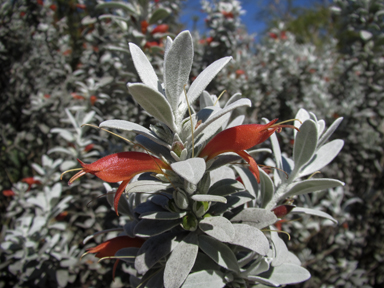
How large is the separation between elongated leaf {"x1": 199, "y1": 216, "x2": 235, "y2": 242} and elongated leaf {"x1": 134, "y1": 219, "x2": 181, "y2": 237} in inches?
3.3

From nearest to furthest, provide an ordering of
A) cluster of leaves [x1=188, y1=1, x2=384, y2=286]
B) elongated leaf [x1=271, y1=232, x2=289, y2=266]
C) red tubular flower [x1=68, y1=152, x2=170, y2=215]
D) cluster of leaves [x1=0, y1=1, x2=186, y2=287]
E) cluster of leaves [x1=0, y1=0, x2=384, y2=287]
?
red tubular flower [x1=68, y1=152, x2=170, y2=215], elongated leaf [x1=271, y1=232, x2=289, y2=266], cluster of leaves [x1=0, y1=1, x2=186, y2=287], cluster of leaves [x1=0, y1=0, x2=384, y2=287], cluster of leaves [x1=188, y1=1, x2=384, y2=286]

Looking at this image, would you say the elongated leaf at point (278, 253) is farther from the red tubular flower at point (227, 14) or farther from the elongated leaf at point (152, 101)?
the red tubular flower at point (227, 14)

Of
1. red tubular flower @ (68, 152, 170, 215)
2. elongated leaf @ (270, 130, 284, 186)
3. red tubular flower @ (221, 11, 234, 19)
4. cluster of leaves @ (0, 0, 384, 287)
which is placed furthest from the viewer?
red tubular flower @ (221, 11, 234, 19)

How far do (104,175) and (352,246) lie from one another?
2420mm

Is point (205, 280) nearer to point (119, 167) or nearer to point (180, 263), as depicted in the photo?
point (180, 263)

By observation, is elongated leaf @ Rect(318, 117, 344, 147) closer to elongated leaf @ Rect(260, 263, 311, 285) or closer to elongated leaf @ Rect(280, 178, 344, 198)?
elongated leaf @ Rect(280, 178, 344, 198)

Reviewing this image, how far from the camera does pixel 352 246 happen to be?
2.15 meters

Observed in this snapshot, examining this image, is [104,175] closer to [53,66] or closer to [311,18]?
[53,66]

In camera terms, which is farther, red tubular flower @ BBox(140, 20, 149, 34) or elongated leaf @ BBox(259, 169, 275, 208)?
red tubular flower @ BBox(140, 20, 149, 34)

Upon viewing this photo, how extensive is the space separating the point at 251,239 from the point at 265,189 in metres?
0.22

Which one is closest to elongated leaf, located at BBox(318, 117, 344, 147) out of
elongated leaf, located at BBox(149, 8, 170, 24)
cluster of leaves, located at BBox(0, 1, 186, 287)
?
cluster of leaves, located at BBox(0, 1, 186, 287)

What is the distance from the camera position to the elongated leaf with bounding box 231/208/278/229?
2.18 ft

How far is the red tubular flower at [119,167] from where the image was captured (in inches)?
22.5

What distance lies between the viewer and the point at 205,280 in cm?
66
